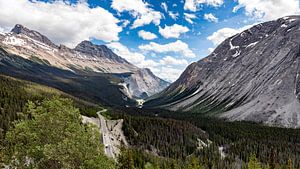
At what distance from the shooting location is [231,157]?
513 ft

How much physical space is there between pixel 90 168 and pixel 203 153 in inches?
5325

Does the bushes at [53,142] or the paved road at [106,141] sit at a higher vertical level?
the bushes at [53,142]

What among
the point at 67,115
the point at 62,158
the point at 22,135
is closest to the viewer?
the point at 62,158

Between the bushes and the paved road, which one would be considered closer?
the bushes

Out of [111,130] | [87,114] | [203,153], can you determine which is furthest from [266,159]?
[87,114]

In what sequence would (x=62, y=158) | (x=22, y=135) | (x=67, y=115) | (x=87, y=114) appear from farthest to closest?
(x=87, y=114) < (x=67, y=115) < (x=22, y=135) < (x=62, y=158)

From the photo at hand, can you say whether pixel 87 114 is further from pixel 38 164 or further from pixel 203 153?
pixel 38 164

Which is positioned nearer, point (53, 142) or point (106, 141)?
point (53, 142)

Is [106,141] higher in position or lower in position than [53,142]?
lower

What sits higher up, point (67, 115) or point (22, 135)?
point (67, 115)

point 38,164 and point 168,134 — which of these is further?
point 168,134

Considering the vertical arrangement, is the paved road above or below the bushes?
below

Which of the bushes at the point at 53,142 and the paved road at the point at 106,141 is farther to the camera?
the paved road at the point at 106,141

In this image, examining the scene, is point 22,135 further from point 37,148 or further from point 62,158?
point 62,158
